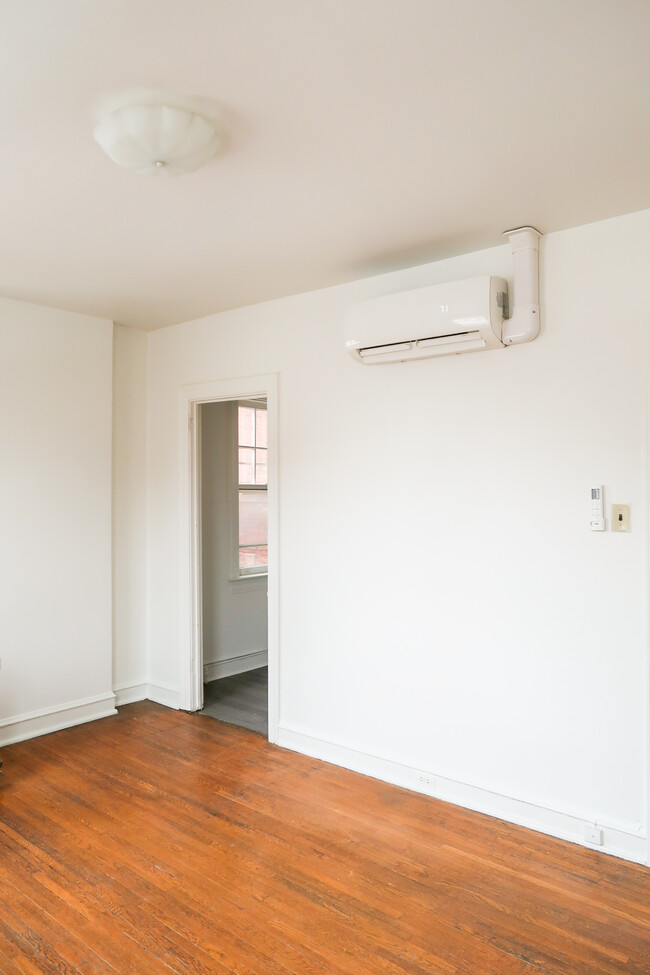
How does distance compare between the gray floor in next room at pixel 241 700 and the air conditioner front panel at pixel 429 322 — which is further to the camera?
the gray floor in next room at pixel 241 700

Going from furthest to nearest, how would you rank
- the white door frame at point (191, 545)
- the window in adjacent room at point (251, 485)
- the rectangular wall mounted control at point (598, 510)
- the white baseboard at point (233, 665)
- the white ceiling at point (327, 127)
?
the window in adjacent room at point (251, 485) < the white baseboard at point (233, 665) < the white door frame at point (191, 545) < the rectangular wall mounted control at point (598, 510) < the white ceiling at point (327, 127)

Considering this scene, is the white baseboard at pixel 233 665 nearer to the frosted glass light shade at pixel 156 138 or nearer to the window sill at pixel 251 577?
the window sill at pixel 251 577

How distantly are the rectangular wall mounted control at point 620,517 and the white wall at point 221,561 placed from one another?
328 cm

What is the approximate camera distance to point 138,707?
457 centimetres

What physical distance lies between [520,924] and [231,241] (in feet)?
9.74

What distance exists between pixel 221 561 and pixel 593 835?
3.37 m

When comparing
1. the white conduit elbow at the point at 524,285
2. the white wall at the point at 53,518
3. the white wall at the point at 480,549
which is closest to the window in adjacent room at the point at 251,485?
the white wall at the point at 53,518

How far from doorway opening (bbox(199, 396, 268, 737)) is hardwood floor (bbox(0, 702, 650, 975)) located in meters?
1.69

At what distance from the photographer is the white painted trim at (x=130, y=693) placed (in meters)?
4.57

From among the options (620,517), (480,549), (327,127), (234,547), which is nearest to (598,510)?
(620,517)

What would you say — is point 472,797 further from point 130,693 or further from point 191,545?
point 130,693

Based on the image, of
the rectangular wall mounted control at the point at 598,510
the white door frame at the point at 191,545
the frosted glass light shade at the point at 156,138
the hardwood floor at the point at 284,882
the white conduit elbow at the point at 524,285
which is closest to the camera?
the frosted glass light shade at the point at 156,138

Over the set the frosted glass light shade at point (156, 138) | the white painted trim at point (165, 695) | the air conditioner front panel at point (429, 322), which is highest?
the frosted glass light shade at point (156, 138)

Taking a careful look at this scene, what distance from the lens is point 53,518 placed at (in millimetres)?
4148
